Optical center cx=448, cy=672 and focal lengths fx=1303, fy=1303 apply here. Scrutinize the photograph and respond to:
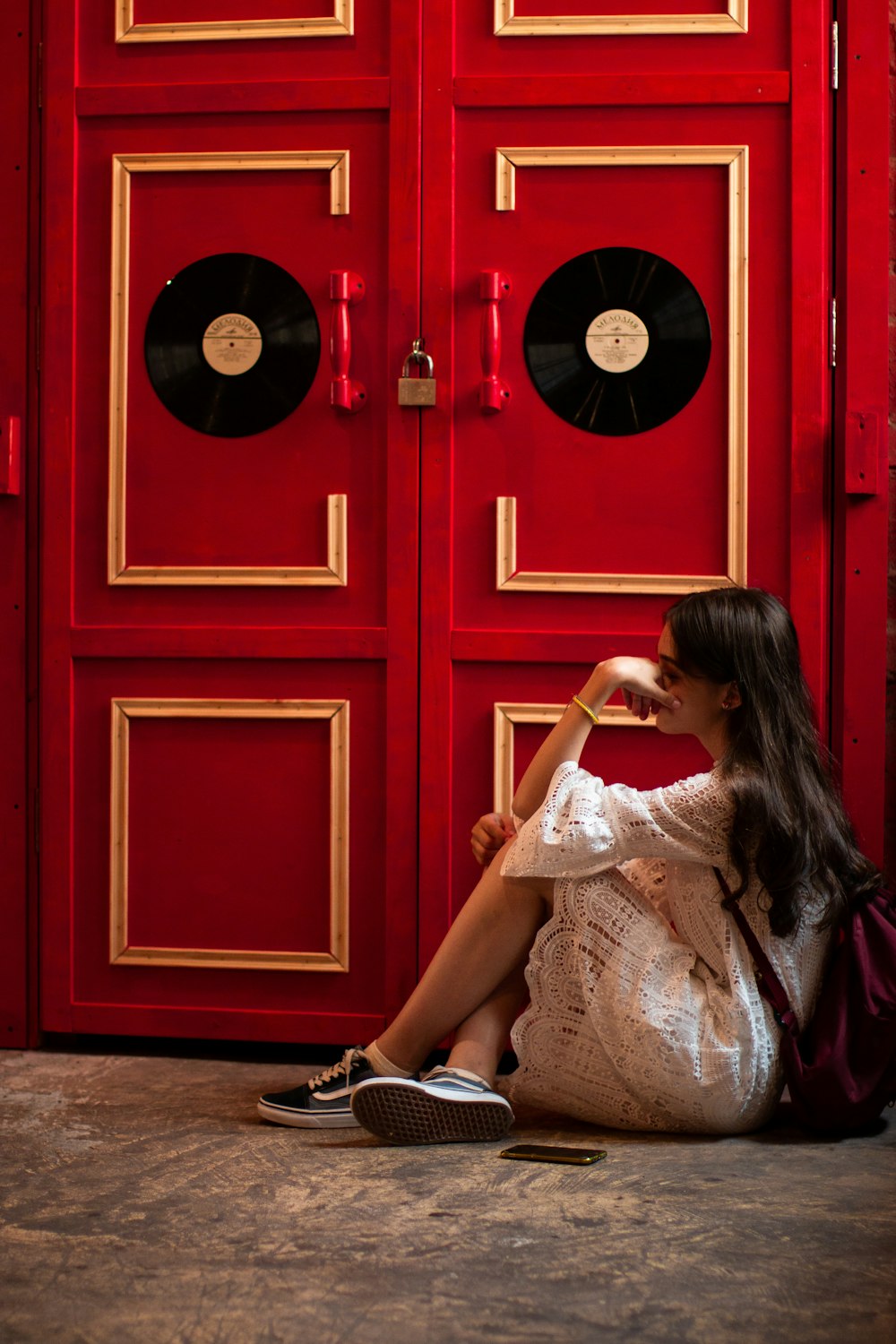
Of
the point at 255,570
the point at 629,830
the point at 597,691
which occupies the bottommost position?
the point at 629,830

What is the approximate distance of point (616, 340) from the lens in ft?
8.93

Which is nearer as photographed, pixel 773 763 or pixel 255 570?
pixel 773 763

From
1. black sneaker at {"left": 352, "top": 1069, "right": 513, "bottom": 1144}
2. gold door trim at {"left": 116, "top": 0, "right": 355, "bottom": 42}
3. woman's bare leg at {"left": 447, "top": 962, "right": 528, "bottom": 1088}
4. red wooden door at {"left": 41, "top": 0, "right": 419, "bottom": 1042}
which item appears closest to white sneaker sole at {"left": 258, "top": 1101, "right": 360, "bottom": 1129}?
black sneaker at {"left": 352, "top": 1069, "right": 513, "bottom": 1144}

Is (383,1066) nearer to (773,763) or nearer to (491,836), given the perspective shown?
(491,836)

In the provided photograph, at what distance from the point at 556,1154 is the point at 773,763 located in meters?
0.73

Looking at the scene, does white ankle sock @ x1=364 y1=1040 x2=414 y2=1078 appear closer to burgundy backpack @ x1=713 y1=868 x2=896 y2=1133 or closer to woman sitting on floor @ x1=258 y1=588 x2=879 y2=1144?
woman sitting on floor @ x1=258 y1=588 x2=879 y2=1144

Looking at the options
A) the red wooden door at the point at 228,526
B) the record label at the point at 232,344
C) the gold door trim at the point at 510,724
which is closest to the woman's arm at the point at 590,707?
the gold door trim at the point at 510,724

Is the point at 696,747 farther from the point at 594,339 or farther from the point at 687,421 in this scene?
the point at 594,339

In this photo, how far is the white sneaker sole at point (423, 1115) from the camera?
2129 millimetres

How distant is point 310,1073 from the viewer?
2.74 metres

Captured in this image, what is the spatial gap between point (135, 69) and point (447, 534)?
1.23 m

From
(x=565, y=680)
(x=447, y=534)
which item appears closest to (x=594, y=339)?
(x=447, y=534)

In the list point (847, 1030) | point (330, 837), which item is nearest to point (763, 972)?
point (847, 1030)

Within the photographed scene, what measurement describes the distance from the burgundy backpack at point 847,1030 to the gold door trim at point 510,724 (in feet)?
1.95
